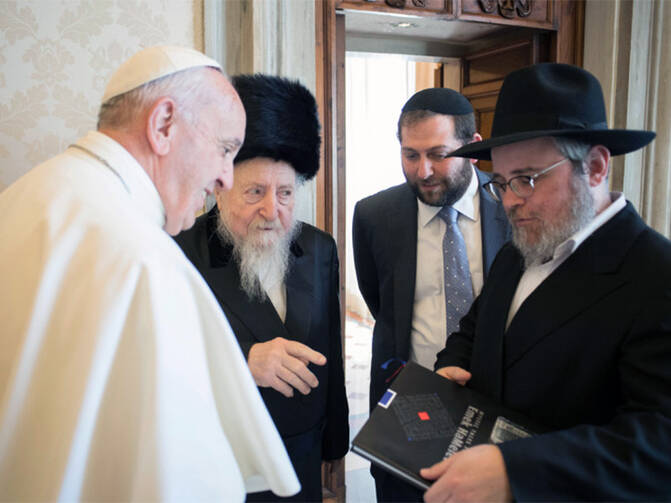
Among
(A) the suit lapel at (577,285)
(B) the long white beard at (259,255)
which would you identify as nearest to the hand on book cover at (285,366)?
(B) the long white beard at (259,255)

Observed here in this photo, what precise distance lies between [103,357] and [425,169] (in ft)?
5.41

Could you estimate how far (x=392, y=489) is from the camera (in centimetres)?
203

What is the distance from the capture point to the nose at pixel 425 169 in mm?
2301

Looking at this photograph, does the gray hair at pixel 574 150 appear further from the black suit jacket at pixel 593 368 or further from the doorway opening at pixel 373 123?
the doorway opening at pixel 373 123

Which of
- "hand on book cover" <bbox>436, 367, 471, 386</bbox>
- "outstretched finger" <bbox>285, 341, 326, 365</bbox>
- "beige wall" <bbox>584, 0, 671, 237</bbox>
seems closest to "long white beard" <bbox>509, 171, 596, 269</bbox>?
"hand on book cover" <bbox>436, 367, 471, 386</bbox>

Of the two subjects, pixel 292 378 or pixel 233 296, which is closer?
pixel 292 378

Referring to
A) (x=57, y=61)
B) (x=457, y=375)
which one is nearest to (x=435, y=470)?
(x=457, y=375)

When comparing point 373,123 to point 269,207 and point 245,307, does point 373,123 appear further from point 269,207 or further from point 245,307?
point 245,307

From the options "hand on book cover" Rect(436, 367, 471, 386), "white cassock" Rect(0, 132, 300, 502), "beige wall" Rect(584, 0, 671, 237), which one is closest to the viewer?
"white cassock" Rect(0, 132, 300, 502)

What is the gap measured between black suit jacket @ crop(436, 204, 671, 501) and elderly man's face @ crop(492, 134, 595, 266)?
7 cm

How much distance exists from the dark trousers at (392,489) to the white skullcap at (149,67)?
1.44 metres

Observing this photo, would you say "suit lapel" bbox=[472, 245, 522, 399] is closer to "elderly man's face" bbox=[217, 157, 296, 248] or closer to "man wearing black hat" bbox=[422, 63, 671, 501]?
"man wearing black hat" bbox=[422, 63, 671, 501]

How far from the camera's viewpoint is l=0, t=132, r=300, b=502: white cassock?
0.94 m

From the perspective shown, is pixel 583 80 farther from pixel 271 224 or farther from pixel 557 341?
pixel 271 224
